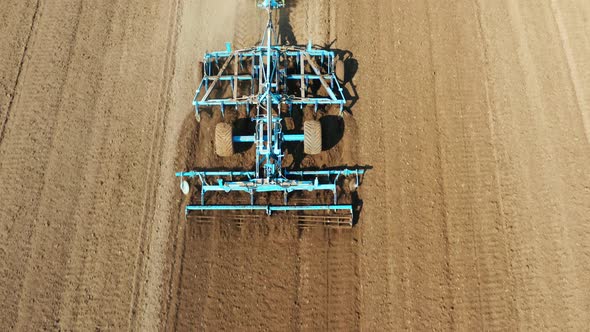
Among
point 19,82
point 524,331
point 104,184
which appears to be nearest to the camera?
point 524,331

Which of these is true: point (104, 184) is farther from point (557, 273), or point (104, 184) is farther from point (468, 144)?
point (557, 273)

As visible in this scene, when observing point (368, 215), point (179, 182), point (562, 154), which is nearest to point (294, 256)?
point (368, 215)

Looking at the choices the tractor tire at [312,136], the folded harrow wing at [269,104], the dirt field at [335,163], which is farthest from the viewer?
the tractor tire at [312,136]

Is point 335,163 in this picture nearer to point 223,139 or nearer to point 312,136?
point 312,136

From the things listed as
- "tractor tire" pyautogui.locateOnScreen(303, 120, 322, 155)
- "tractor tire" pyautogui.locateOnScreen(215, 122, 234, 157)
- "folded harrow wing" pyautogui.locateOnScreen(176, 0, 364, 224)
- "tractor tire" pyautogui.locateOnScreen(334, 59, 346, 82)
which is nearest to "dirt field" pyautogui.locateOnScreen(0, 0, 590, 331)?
"tractor tire" pyautogui.locateOnScreen(334, 59, 346, 82)

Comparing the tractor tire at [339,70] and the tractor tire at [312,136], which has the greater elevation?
the tractor tire at [339,70]

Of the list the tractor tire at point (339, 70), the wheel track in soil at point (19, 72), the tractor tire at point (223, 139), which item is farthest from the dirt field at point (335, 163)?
the tractor tire at point (223, 139)

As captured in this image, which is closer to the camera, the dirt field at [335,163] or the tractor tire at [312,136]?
the dirt field at [335,163]

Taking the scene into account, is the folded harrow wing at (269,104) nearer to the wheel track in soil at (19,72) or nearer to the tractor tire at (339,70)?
the tractor tire at (339,70)

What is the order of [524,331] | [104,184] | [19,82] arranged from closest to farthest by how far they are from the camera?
[524,331] < [104,184] < [19,82]
